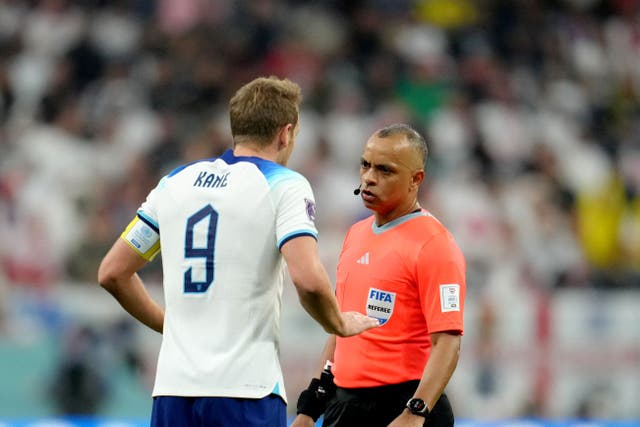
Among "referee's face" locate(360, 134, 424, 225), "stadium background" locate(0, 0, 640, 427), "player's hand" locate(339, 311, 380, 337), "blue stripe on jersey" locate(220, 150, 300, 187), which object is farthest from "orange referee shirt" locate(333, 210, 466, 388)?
"stadium background" locate(0, 0, 640, 427)

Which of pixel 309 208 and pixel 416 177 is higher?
pixel 416 177

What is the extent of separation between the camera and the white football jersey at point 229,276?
169 inches

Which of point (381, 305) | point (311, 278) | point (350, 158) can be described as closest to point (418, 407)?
point (381, 305)

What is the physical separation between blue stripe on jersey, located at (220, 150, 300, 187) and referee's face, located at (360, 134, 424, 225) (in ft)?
2.37

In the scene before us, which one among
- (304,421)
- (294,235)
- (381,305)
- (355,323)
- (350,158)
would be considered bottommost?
(304,421)

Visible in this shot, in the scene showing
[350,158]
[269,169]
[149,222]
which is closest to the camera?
[269,169]

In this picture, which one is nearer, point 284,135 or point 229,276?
point 229,276

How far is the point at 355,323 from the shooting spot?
4473 millimetres

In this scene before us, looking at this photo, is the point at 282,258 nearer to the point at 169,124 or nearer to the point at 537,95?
the point at 169,124

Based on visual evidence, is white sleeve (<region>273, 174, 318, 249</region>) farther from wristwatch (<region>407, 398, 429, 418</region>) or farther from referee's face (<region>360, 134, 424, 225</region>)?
wristwatch (<region>407, 398, 429, 418</region>)

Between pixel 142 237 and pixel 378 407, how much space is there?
124 cm

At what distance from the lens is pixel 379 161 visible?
5.05m

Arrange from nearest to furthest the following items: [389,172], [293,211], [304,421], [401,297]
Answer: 1. [293,211]
2. [401,297]
3. [389,172]
4. [304,421]

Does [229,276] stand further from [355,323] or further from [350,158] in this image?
[350,158]
